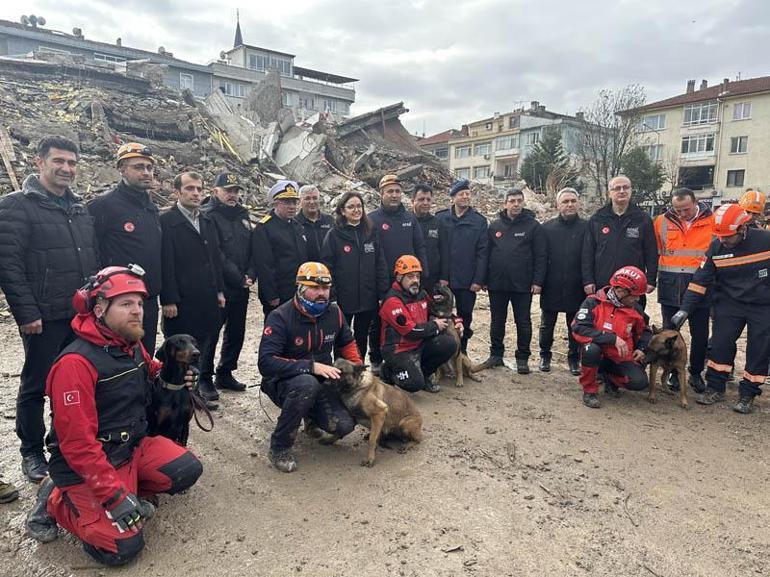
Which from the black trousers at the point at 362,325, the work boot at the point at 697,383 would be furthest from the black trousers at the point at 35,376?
the work boot at the point at 697,383

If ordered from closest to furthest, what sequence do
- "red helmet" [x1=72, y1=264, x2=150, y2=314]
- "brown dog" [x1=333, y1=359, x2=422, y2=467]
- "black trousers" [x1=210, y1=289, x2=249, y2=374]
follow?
"red helmet" [x1=72, y1=264, x2=150, y2=314], "brown dog" [x1=333, y1=359, x2=422, y2=467], "black trousers" [x1=210, y1=289, x2=249, y2=374]

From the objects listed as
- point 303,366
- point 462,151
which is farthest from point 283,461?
point 462,151

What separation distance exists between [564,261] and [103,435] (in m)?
5.08

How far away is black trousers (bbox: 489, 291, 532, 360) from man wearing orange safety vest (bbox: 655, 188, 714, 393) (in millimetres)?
1507

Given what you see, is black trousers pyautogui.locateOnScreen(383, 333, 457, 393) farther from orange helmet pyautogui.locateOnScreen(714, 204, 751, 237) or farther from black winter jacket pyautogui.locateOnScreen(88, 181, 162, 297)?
orange helmet pyautogui.locateOnScreen(714, 204, 751, 237)

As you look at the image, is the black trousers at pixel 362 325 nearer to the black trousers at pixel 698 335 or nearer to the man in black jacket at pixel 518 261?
the man in black jacket at pixel 518 261

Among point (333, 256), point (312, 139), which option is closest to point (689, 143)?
point (312, 139)

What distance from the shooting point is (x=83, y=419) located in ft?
8.68

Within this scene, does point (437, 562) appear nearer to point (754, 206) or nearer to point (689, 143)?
point (754, 206)

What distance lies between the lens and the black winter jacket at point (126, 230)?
4.11 m

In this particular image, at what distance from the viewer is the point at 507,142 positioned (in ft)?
166

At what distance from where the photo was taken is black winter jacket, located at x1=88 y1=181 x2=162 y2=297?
4.11 meters

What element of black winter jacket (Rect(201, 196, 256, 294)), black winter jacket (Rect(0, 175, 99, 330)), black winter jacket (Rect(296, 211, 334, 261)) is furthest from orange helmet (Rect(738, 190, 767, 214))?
black winter jacket (Rect(0, 175, 99, 330))

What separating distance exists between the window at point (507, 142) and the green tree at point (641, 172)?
1843 cm
